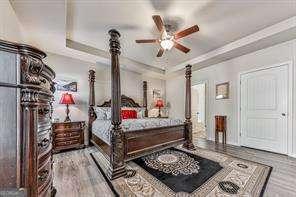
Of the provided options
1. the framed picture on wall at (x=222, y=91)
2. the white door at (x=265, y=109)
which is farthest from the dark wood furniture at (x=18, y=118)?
the framed picture on wall at (x=222, y=91)

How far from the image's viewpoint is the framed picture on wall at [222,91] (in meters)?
4.84

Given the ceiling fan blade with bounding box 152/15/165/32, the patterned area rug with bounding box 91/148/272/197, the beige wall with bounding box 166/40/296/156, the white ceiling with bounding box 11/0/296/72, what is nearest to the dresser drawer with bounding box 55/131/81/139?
the patterned area rug with bounding box 91/148/272/197

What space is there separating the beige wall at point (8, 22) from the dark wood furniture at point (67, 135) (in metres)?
2.13

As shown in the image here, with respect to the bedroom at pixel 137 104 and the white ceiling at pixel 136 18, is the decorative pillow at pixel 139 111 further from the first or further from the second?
the white ceiling at pixel 136 18

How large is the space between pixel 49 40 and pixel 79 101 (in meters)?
1.83

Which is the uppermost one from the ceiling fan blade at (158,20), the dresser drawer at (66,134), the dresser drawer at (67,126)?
the ceiling fan blade at (158,20)

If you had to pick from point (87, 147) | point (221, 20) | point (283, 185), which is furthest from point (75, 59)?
point (283, 185)

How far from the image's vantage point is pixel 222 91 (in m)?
4.96

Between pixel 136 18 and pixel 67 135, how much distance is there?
330cm

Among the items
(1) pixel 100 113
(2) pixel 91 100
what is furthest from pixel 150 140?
(2) pixel 91 100

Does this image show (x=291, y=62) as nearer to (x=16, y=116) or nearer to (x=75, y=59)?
(x=16, y=116)

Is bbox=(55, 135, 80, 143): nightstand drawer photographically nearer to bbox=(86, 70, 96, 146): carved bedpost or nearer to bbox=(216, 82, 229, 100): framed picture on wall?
bbox=(86, 70, 96, 146): carved bedpost

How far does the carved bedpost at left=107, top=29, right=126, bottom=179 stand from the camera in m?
2.50

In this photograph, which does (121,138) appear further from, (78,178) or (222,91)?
(222,91)
